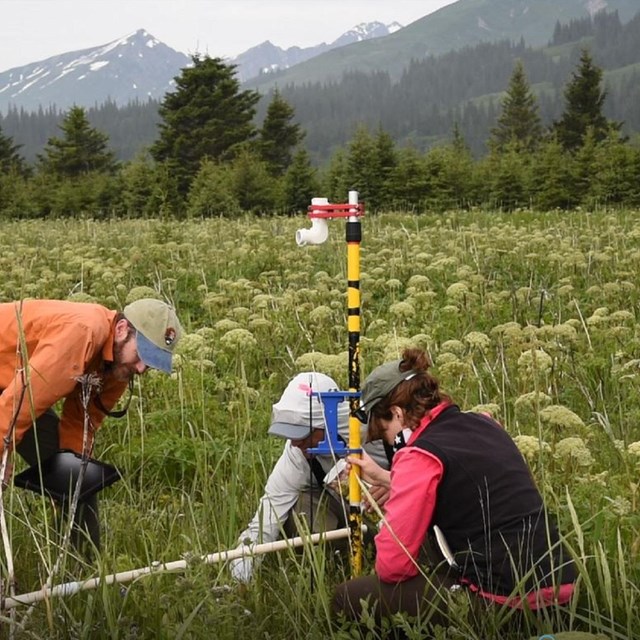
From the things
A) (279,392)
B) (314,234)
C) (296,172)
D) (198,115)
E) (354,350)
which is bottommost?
(279,392)

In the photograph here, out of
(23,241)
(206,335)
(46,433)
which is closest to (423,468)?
(46,433)

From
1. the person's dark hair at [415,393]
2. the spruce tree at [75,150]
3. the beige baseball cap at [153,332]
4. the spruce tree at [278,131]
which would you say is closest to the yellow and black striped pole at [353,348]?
the person's dark hair at [415,393]

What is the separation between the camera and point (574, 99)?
46.4 m

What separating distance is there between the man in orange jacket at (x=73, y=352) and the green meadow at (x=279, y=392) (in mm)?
229

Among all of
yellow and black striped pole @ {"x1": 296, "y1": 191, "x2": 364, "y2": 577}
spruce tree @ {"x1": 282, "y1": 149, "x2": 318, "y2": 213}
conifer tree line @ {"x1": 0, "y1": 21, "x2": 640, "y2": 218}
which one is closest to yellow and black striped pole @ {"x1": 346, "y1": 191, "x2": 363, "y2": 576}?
yellow and black striped pole @ {"x1": 296, "y1": 191, "x2": 364, "y2": 577}

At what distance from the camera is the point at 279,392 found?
19.8 feet

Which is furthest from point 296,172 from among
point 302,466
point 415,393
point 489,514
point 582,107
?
point 582,107

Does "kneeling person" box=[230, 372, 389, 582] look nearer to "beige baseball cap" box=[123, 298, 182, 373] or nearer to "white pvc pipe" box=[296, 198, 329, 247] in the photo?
"beige baseball cap" box=[123, 298, 182, 373]

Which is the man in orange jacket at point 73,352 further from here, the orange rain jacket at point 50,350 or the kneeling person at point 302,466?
the kneeling person at point 302,466

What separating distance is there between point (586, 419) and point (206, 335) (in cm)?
253

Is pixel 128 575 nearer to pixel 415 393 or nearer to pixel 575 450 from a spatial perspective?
pixel 415 393

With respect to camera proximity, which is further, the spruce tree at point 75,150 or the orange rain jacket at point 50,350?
the spruce tree at point 75,150

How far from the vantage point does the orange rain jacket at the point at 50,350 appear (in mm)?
3664

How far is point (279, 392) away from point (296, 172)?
20.8 metres
